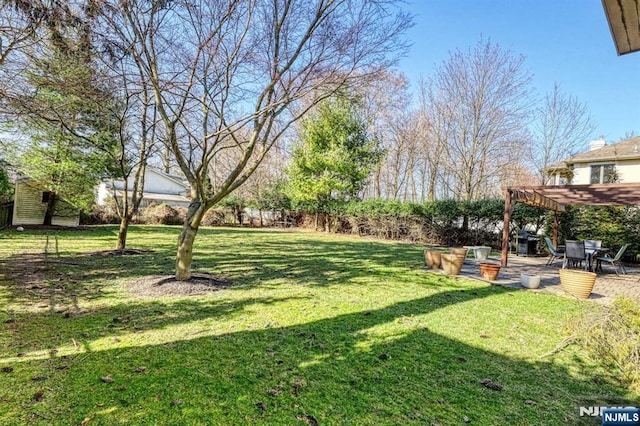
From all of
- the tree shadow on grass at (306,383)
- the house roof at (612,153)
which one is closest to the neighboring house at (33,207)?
the tree shadow on grass at (306,383)

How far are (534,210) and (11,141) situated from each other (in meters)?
19.8

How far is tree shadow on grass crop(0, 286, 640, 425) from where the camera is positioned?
2.30m

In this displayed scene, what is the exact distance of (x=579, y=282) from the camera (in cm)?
590

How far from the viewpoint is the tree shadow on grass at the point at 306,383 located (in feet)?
7.54

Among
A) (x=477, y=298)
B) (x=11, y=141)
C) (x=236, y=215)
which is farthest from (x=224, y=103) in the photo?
(x=236, y=215)

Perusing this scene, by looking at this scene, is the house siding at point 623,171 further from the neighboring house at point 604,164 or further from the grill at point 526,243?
the grill at point 526,243

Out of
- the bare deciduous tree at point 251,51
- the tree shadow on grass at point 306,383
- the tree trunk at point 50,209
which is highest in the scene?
the bare deciduous tree at point 251,51

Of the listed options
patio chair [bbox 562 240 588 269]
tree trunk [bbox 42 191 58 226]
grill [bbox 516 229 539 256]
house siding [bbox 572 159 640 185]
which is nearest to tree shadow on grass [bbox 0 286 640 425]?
patio chair [bbox 562 240 588 269]

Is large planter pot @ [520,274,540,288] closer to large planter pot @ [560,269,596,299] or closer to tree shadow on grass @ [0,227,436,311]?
large planter pot @ [560,269,596,299]

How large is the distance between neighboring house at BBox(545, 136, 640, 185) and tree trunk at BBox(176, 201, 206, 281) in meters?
19.4

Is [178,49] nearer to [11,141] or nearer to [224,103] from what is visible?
[224,103]

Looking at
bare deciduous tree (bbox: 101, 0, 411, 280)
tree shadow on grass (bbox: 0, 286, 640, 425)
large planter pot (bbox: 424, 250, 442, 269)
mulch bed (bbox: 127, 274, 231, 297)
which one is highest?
bare deciduous tree (bbox: 101, 0, 411, 280)

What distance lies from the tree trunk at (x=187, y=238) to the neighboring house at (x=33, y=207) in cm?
Result: 1466

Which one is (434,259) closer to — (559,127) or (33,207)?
(559,127)
